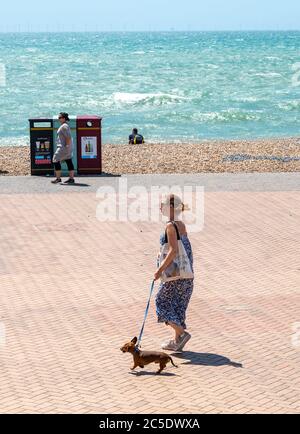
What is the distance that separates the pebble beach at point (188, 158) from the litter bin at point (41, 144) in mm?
905

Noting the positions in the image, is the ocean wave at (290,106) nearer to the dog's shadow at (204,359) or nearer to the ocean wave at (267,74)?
the ocean wave at (267,74)

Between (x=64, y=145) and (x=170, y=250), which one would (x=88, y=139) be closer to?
(x=64, y=145)

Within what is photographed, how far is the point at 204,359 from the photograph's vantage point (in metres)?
9.92

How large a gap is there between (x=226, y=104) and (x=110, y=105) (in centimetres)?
587

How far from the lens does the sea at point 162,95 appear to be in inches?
1574

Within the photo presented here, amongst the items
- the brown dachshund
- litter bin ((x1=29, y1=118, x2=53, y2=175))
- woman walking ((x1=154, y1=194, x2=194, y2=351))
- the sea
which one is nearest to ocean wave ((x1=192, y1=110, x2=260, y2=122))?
the sea

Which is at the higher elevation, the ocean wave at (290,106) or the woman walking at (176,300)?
the woman walking at (176,300)

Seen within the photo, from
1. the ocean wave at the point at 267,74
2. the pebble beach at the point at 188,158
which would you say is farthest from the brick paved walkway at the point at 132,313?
the ocean wave at the point at 267,74

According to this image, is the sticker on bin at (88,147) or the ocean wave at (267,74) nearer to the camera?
the sticker on bin at (88,147)

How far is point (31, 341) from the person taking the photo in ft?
34.2

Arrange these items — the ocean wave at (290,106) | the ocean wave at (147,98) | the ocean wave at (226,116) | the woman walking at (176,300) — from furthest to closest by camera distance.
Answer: the ocean wave at (147,98), the ocean wave at (290,106), the ocean wave at (226,116), the woman walking at (176,300)

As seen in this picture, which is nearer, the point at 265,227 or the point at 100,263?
the point at 100,263

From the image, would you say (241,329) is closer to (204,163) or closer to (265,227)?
(265,227)
